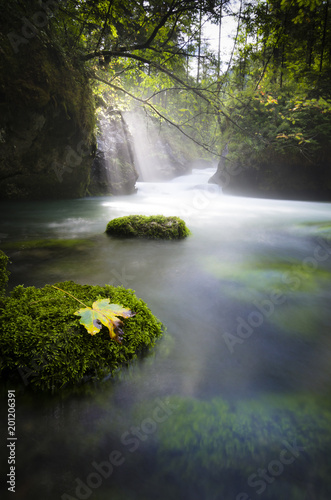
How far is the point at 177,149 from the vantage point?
109ft

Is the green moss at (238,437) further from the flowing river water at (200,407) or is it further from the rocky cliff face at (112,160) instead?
the rocky cliff face at (112,160)

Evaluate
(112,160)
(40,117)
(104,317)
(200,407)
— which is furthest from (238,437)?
(112,160)

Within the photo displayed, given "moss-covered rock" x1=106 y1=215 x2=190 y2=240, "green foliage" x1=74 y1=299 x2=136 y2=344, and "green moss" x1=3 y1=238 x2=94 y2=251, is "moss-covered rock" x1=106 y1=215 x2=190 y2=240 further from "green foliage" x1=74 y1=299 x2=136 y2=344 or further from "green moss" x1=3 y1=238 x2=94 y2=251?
"green foliage" x1=74 y1=299 x2=136 y2=344

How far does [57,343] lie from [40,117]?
8.79 m

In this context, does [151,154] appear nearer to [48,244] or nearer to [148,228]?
[148,228]

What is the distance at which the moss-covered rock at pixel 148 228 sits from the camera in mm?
5039

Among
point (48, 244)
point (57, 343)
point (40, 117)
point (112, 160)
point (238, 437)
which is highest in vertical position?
point (40, 117)

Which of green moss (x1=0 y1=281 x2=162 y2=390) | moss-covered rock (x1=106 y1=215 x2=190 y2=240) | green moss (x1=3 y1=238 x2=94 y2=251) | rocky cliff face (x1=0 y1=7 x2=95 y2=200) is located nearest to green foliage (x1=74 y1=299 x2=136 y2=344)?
green moss (x1=0 y1=281 x2=162 y2=390)

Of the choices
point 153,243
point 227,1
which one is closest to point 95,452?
point 153,243

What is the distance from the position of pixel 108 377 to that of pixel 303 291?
246 cm

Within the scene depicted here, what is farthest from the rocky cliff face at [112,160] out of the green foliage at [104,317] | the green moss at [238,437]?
the green moss at [238,437]

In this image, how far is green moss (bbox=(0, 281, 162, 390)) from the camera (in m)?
1.51

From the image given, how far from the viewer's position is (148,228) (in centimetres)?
508

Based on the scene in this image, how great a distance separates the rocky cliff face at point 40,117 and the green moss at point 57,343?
753cm
